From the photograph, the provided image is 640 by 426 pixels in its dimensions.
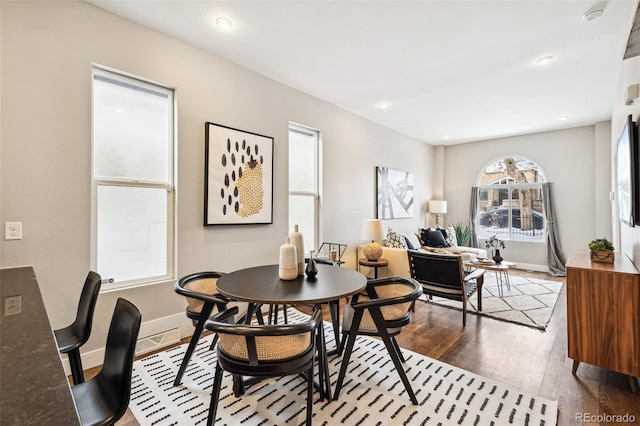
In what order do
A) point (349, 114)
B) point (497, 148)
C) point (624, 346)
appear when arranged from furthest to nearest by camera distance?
1. point (497, 148)
2. point (349, 114)
3. point (624, 346)

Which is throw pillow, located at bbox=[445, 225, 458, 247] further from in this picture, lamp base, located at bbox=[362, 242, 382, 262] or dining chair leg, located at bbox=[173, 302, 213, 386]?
dining chair leg, located at bbox=[173, 302, 213, 386]

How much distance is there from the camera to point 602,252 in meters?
2.34

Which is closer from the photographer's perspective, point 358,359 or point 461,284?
point 358,359

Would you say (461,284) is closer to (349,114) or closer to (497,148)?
(349,114)

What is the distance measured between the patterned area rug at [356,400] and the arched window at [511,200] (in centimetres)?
518

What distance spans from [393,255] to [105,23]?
4051mm

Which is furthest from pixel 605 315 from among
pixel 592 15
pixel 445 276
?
pixel 592 15

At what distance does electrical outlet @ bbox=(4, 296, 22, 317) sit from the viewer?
4.02 feet

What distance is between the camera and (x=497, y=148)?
6.43 meters

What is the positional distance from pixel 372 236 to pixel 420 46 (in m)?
2.48

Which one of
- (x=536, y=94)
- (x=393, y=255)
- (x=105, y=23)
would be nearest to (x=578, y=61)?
(x=536, y=94)

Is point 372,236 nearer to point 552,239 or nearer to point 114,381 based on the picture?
point 114,381

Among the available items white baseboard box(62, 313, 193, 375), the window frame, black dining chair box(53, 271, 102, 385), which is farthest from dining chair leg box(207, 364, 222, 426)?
the window frame

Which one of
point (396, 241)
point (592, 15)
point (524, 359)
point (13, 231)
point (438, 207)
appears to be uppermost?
point (592, 15)
